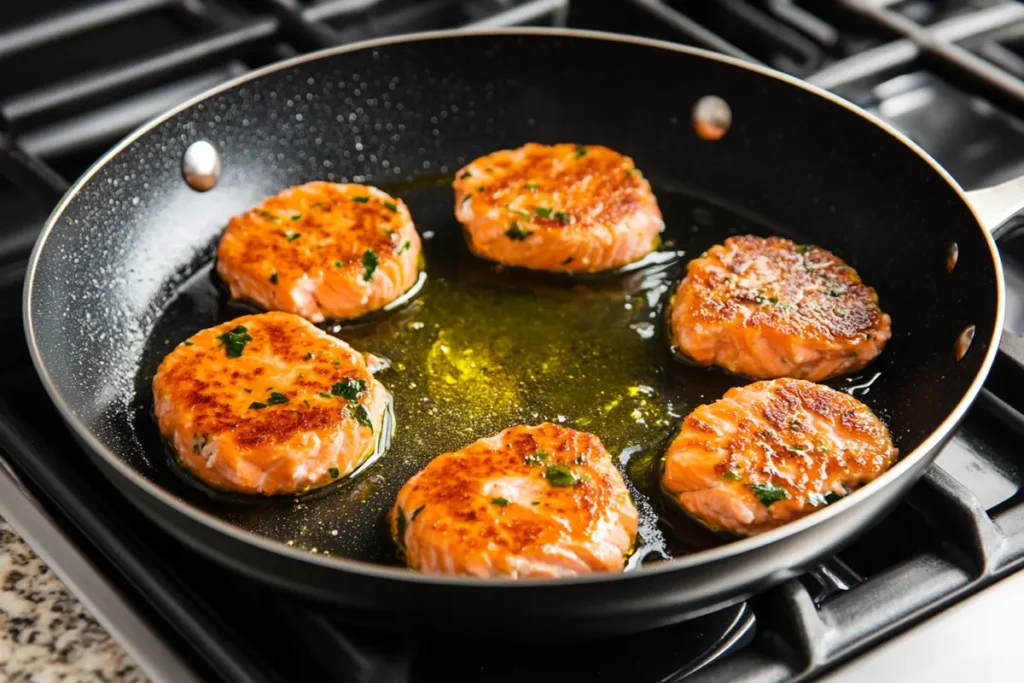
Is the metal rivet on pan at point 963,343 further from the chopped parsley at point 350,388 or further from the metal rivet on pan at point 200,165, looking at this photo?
the metal rivet on pan at point 200,165

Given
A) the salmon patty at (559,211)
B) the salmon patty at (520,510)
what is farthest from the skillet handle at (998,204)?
the salmon patty at (520,510)

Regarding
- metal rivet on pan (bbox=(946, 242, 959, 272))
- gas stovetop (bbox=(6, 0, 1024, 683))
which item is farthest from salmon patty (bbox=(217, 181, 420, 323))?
metal rivet on pan (bbox=(946, 242, 959, 272))

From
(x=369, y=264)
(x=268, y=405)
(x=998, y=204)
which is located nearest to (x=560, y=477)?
(x=268, y=405)

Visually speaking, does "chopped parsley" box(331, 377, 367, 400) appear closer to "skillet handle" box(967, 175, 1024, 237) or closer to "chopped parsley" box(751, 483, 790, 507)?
"chopped parsley" box(751, 483, 790, 507)

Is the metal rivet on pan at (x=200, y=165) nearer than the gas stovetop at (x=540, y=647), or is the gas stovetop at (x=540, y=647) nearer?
the gas stovetop at (x=540, y=647)

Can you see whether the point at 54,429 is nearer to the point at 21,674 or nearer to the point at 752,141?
the point at 21,674
